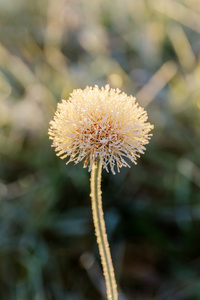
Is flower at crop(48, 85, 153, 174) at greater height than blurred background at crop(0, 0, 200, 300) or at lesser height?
lesser

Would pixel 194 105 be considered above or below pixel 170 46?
below

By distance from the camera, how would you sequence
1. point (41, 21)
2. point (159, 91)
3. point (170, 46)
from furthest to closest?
point (41, 21) → point (170, 46) → point (159, 91)

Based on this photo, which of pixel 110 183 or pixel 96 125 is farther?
pixel 110 183

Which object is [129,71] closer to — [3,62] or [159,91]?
[159,91]

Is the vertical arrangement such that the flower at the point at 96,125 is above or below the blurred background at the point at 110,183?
below

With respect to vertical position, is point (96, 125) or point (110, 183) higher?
point (110, 183)

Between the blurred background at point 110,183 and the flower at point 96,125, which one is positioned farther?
the blurred background at point 110,183

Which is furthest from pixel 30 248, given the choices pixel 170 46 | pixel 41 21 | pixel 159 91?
pixel 41 21

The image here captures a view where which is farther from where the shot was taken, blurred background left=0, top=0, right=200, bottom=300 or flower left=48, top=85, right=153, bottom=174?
blurred background left=0, top=0, right=200, bottom=300
